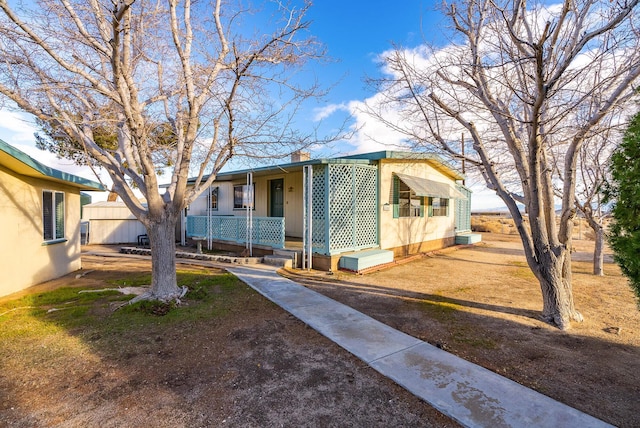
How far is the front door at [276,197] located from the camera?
509 inches

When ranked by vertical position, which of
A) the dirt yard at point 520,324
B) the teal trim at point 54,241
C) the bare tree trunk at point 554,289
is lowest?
the dirt yard at point 520,324

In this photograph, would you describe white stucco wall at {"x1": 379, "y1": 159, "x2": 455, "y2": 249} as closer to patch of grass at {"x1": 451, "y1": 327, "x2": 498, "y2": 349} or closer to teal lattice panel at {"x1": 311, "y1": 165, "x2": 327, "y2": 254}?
teal lattice panel at {"x1": 311, "y1": 165, "x2": 327, "y2": 254}

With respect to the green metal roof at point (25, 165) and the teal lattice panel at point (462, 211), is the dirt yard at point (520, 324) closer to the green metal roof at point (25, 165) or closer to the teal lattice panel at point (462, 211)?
the green metal roof at point (25, 165)

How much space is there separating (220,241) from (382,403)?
1111 cm

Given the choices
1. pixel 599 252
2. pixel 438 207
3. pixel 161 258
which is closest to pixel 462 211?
pixel 438 207

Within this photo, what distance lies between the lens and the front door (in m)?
12.9

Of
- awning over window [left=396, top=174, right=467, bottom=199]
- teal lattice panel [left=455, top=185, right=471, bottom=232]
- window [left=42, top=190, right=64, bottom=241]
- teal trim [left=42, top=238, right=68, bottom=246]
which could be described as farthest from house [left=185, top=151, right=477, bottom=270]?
teal trim [left=42, top=238, right=68, bottom=246]

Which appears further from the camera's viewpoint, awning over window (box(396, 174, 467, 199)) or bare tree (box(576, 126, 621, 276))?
awning over window (box(396, 174, 467, 199))

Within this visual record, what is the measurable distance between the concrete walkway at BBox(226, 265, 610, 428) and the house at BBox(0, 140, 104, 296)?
6357mm

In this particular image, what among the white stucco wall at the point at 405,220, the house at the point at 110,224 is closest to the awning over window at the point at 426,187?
the white stucco wall at the point at 405,220

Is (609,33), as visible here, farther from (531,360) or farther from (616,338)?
(531,360)

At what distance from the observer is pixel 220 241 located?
42.2ft

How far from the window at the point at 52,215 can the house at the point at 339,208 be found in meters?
4.54

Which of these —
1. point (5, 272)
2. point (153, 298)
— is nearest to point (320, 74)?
point (153, 298)
